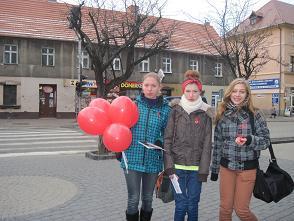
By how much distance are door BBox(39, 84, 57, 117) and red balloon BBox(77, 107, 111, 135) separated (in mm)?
28310

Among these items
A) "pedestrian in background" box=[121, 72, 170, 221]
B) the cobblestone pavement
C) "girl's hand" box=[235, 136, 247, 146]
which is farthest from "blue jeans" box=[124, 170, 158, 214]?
the cobblestone pavement

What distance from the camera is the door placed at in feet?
104

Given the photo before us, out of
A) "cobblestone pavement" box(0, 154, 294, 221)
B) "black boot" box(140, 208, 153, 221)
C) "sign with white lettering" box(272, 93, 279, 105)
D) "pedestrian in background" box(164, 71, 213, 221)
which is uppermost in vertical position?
"sign with white lettering" box(272, 93, 279, 105)

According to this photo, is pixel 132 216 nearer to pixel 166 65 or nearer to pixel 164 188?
pixel 164 188

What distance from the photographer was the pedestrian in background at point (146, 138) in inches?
165

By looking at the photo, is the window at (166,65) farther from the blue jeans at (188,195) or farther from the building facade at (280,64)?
the blue jeans at (188,195)

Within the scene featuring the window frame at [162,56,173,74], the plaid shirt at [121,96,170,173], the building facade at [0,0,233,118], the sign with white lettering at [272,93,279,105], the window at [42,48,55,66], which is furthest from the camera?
the sign with white lettering at [272,93,279,105]

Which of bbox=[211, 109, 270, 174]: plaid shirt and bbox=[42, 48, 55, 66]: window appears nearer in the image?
bbox=[211, 109, 270, 174]: plaid shirt

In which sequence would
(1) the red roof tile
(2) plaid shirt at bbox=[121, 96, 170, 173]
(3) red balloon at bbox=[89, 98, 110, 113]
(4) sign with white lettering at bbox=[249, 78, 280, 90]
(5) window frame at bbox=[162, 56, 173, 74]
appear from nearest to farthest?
(2) plaid shirt at bbox=[121, 96, 170, 173]
(3) red balloon at bbox=[89, 98, 110, 113]
(4) sign with white lettering at bbox=[249, 78, 280, 90]
(1) the red roof tile
(5) window frame at bbox=[162, 56, 173, 74]

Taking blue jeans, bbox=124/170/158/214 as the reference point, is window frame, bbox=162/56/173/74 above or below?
above

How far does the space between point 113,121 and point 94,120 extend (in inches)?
8.4

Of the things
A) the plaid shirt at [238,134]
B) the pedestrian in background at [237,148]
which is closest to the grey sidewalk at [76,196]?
the pedestrian in background at [237,148]

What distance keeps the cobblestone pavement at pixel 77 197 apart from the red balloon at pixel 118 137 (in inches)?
61.0

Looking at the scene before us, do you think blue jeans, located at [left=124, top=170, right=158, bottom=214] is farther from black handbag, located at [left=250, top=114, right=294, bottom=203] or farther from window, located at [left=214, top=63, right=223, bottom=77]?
window, located at [left=214, top=63, right=223, bottom=77]
